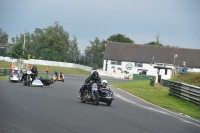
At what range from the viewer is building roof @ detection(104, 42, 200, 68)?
102 metres

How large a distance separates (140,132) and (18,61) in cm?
5958

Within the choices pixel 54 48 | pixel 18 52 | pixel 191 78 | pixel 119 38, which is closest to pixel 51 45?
pixel 54 48

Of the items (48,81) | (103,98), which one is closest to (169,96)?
(48,81)

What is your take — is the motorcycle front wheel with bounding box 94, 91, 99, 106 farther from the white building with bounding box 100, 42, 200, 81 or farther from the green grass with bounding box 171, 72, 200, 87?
the white building with bounding box 100, 42, 200, 81

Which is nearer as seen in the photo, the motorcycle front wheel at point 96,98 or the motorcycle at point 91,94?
the motorcycle front wheel at point 96,98

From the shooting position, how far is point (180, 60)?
10181 centimetres

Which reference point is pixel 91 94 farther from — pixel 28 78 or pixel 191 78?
pixel 191 78

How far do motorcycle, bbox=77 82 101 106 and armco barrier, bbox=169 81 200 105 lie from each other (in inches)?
285

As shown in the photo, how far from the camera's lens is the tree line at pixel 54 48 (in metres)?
79.0

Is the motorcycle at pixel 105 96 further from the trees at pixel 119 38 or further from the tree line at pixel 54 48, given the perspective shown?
the trees at pixel 119 38

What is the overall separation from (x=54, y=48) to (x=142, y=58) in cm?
3010

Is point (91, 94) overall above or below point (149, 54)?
below

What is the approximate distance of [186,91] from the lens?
1179 inches

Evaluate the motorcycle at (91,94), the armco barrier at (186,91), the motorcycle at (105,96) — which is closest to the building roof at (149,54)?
the armco barrier at (186,91)
